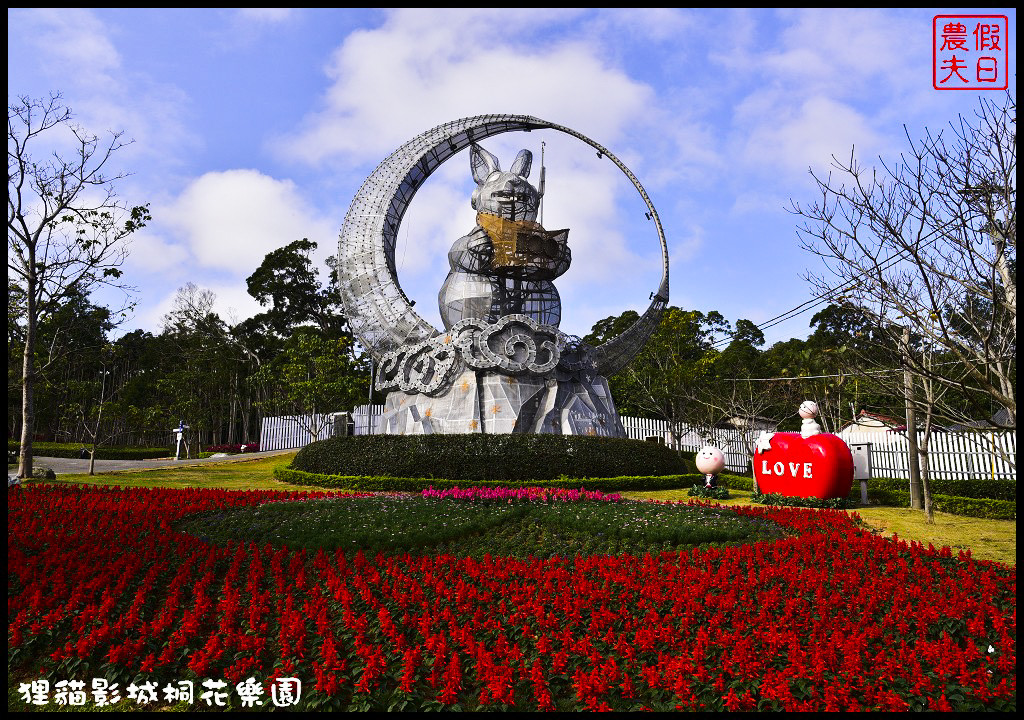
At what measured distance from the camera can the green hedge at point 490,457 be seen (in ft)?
49.2

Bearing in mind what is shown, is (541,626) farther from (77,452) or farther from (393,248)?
(77,452)

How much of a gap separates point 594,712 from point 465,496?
7969mm

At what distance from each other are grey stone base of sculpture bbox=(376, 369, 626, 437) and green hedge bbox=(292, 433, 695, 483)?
6.85 ft

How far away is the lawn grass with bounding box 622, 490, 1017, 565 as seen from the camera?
26.1 ft

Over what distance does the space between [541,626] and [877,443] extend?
18.8m

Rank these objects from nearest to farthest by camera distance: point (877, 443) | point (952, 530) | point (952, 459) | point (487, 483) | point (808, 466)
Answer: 1. point (952, 530)
2. point (808, 466)
3. point (487, 483)
4. point (952, 459)
5. point (877, 443)

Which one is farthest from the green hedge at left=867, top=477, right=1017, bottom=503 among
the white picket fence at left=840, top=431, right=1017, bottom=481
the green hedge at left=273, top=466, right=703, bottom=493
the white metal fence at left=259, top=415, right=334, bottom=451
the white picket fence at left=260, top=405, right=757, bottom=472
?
the white metal fence at left=259, top=415, right=334, bottom=451

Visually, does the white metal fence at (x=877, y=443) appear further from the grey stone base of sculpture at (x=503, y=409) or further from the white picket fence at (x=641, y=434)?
the grey stone base of sculpture at (x=503, y=409)

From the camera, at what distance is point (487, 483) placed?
14.2 metres

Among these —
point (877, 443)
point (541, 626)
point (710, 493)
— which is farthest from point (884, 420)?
point (541, 626)

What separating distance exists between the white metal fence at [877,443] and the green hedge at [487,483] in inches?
103

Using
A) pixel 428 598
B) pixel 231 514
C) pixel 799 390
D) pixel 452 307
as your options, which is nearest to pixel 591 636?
pixel 428 598

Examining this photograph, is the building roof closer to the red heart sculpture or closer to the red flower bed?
the red heart sculpture

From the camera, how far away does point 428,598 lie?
5395 millimetres
